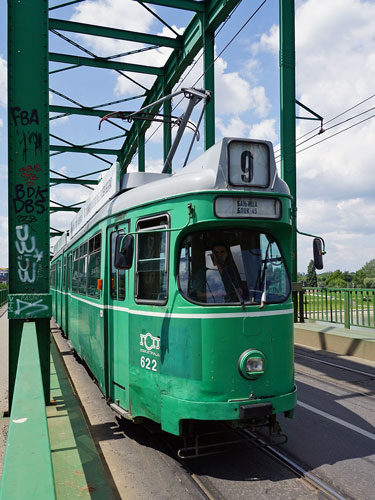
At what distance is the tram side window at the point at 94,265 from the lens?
693 cm

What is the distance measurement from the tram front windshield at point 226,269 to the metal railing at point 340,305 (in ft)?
21.5

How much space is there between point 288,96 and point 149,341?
1103 cm

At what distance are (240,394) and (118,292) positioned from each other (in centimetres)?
213

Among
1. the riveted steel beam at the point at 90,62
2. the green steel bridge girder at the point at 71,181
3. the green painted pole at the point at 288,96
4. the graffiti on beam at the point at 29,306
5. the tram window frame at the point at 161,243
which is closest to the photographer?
the tram window frame at the point at 161,243

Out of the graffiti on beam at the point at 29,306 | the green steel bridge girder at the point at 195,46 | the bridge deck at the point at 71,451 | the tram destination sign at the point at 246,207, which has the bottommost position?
the bridge deck at the point at 71,451

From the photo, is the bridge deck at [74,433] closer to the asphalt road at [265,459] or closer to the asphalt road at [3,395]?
the asphalt road at [3,395]

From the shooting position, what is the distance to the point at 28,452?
211cm

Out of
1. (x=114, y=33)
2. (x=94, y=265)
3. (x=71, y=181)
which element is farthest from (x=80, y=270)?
(x=71, y=181)

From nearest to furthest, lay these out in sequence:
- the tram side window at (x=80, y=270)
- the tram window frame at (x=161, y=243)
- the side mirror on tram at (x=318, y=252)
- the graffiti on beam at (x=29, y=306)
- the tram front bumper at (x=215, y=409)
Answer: the tram front bumper at (x=215, y=409) → the tram window frame at (x=161, y=243) → the side mirror on tram at (x=318, y=252) → the graffiti on beam at (x=29, y=306) → the tram side window at (x=80, y=270)

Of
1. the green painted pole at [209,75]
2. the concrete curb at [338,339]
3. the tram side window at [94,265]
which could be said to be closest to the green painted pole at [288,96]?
the concrete curb at [338,339]

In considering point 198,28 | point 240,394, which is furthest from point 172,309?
point 198,28

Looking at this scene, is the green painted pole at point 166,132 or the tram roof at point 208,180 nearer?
the tram roof at point 208,180

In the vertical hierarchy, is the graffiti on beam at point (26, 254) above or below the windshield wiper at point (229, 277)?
above

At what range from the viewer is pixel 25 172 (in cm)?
677
